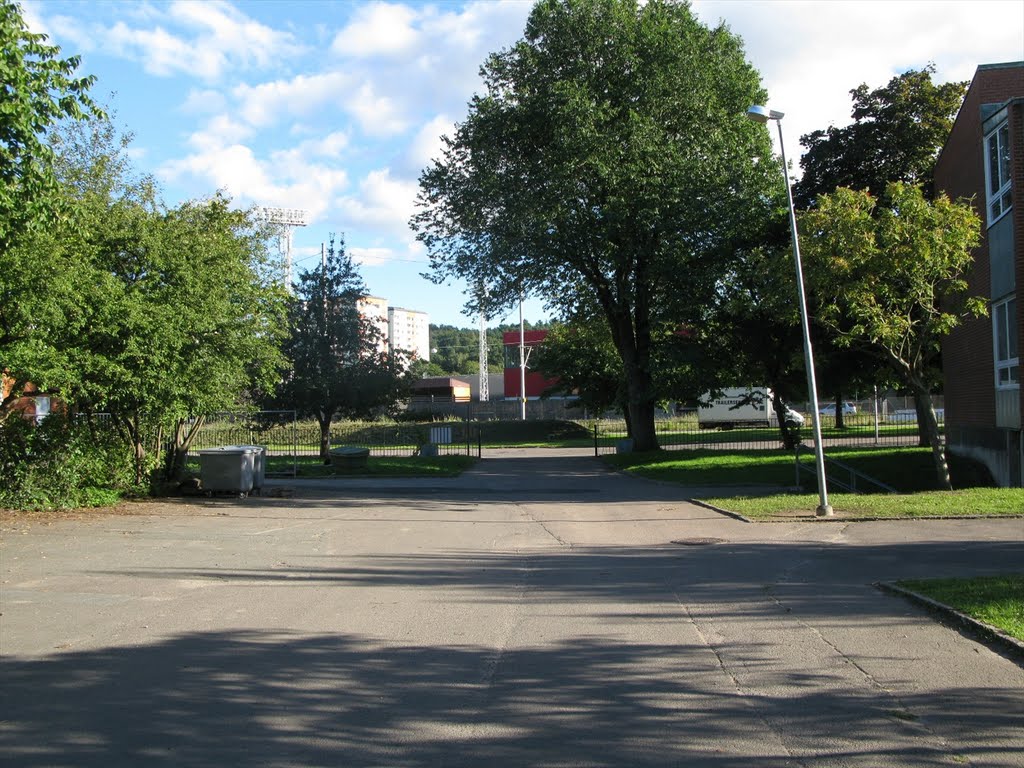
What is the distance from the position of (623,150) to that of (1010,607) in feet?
69.5

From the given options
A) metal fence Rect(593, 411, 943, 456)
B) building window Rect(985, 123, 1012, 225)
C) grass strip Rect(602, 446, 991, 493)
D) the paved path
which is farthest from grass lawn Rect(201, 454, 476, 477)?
building window Rect(985, 123, 1012, 225)

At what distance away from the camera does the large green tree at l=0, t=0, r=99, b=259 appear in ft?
36.3

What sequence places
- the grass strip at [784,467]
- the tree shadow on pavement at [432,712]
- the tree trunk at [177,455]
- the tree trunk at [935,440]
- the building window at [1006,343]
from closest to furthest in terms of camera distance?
the tree shadow on pavement at [432,712], the tree trunk at [935,440], the building window at [1006,343], the tree trunk at [177,455], the grass strip at [784,467]

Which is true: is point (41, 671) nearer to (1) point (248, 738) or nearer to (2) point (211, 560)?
(1) point (248, 738)

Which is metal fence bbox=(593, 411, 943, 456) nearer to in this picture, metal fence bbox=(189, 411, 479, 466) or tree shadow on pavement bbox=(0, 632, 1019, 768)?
metal fence bbox=(189, 411, 479, 466)

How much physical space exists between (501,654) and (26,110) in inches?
367

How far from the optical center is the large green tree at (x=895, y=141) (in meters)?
30.5

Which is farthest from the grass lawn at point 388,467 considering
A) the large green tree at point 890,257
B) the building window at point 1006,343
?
the building window at point 1006,343

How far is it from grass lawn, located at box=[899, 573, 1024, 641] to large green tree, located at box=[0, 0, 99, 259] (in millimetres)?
11991

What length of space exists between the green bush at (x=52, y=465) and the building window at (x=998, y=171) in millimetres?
20772

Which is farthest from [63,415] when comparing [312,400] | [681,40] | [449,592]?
[681,40]

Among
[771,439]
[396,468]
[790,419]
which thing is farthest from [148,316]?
[790,419]

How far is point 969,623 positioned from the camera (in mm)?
7504

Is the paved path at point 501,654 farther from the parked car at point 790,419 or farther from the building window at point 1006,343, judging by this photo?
the parked car at point 790,419
